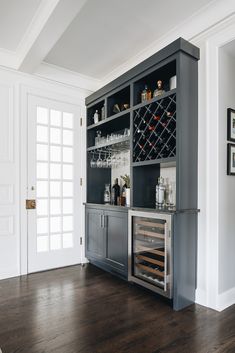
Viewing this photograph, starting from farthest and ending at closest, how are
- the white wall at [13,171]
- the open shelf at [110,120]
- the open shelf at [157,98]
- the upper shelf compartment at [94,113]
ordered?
the upper shelf compartment at [94,113], the white wall at [13,171], the open shelf at [110,120], the open shelf at [157,98]

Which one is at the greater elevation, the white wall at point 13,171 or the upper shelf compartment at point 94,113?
the upper shelf compartment at point 94,113

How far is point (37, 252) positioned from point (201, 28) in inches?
127

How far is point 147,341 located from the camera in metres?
1.79

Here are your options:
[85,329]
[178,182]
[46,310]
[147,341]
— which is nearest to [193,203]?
[178,182]

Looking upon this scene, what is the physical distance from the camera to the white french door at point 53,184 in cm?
333

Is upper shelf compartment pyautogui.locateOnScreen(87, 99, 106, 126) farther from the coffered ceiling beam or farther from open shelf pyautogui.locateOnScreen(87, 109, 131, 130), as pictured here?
the coffered ceiling beam

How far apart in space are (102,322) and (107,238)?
1222 mm

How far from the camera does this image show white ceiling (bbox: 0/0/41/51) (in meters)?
2.26

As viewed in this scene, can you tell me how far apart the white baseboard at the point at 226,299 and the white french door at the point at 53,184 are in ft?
6.83

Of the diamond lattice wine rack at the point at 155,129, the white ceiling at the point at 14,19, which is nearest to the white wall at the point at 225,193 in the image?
the diamond lattice wine rack at the point at 155,129

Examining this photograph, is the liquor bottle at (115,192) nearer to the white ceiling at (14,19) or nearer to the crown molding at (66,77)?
the crown molding at (66,77)

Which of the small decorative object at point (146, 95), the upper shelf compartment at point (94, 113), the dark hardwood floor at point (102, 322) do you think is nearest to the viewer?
the dark hardwood floor at point (102, 322)

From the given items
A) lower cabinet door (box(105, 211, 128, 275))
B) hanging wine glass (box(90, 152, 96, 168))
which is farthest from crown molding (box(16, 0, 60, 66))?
lower cabinet door (box(105, 211, 128, 275))

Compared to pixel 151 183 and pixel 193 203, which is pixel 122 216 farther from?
pixel 193 203
